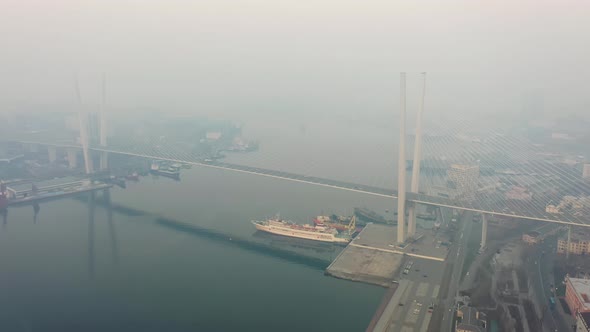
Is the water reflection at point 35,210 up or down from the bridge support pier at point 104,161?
down

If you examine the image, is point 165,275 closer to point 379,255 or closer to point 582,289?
point 379,255

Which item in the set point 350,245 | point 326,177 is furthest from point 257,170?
point 350,245

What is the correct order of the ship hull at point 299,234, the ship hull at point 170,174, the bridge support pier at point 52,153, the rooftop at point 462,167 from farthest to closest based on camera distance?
the bridge support pier at point 52,153 < the ship hull at point 170,174 < the rooftop at point 462,167 < the ship hull at point 299,234

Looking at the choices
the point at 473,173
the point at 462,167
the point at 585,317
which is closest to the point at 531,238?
the point at 473,173

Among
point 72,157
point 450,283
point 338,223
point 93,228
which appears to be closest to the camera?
point 450,283

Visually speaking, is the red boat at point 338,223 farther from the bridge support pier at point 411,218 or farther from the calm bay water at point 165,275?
the bridge support pier at point 411,218

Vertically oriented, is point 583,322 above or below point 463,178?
below

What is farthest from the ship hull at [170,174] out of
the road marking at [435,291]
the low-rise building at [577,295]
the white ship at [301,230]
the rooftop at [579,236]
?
the low-rise building at [577,295]
